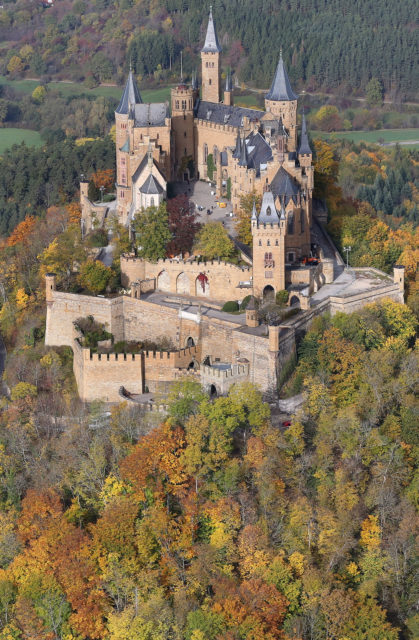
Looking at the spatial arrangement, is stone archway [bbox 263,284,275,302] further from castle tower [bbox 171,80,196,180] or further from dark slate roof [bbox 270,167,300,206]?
castle tower [bbox 171,80,196,180]

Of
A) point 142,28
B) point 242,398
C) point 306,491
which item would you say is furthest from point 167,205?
point 142,28

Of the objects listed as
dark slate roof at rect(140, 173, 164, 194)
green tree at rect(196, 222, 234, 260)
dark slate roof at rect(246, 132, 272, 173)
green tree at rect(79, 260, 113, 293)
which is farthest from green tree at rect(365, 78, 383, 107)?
green tree at rect(79, 260, 113, 293)

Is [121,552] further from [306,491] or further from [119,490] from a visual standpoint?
[306,491]

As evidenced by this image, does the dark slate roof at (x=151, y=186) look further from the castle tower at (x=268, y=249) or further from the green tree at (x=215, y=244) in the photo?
the castle tower at (x=268, y=249)

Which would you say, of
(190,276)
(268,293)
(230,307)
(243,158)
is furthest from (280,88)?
(230,307)

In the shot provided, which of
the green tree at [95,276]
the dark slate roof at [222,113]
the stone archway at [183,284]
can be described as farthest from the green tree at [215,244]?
the dark slate roof at [222,113]
